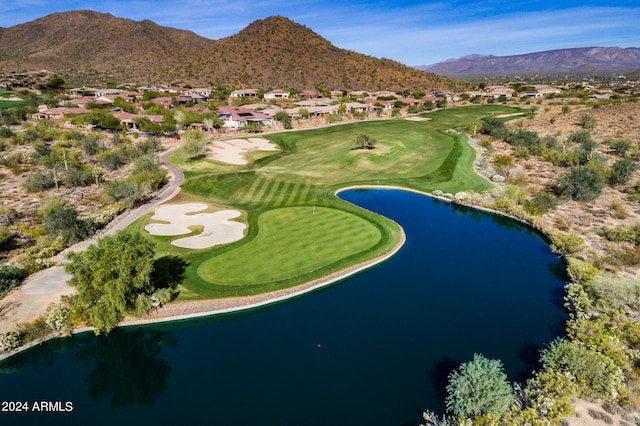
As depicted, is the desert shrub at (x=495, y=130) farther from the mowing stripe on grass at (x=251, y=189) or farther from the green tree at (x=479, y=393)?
the green tree at (x=479, y=393)

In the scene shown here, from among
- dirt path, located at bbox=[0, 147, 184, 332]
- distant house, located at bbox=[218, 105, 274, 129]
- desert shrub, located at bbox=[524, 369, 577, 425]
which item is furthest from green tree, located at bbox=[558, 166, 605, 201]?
distant house, located at bbox=[218, 105, 274, 129]

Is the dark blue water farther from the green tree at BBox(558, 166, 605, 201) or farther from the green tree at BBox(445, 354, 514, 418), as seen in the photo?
the green tree at BBox(558, 166, 605, 201)

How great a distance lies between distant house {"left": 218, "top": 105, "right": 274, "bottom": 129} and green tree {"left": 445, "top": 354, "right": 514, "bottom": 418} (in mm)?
90202

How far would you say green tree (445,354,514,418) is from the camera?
17.9 m

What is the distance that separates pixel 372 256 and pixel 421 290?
606cm

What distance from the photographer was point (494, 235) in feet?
134

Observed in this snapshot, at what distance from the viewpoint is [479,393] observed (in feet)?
59.9

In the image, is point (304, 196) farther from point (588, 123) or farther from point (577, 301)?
point (588, 123)

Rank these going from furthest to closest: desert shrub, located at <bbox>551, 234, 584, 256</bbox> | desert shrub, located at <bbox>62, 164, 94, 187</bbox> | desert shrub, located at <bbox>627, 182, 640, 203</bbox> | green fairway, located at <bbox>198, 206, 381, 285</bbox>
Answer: desert shrub, located at <bbox>62, 164, 94, 187</bbox> < desert shrub, located at <bbox>627, 182, 640, 203</bbox> < desert shrub, located at <bbox>551, 234, 584, 256</bbox> < green fairway, located at <bbox>198, 206, 381, 285</bbox>

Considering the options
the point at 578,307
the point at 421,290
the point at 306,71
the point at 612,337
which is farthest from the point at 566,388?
the point at 306,71

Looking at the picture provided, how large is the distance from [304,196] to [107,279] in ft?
97.2

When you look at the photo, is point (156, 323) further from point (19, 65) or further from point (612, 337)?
point (19, 65)

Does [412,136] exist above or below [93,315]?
above

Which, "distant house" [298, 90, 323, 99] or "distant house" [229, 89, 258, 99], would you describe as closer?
"distant house" [229, 89, 258, 99]
